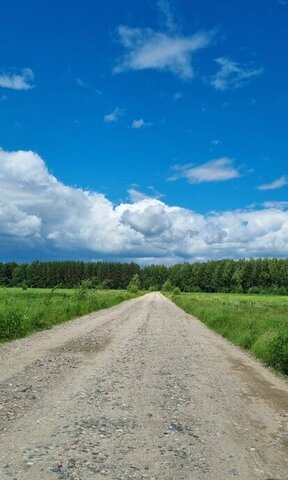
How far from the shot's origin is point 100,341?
21.6 m

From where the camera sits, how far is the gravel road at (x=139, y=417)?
649 centimetres

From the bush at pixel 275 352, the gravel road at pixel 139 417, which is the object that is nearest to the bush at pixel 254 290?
the bush at pixel 275 352

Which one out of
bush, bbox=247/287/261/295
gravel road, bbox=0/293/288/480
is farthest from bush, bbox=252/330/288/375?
bush, bbox=247/287/261/295

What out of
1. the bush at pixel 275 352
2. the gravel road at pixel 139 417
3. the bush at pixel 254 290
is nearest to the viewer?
the gravel road at pixel 139 417

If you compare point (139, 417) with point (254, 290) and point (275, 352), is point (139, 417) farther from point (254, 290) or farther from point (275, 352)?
point (254, 290)

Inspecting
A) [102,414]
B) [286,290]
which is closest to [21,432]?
[102,414]

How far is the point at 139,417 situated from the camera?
9039 mm

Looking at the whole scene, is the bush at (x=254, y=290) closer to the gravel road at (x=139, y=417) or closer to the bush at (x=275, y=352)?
the bush at (x=275, y=352)

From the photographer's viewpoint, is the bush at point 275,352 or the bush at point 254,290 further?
the bush at point 254,290

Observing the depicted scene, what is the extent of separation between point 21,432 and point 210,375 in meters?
7.66

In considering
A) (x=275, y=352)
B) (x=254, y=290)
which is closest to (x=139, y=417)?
(x=275, y=352)

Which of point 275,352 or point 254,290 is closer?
point 275,352

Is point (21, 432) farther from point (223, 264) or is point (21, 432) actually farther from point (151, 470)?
point (223, 264)

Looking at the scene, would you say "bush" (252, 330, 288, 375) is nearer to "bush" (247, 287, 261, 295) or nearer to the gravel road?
the gravel road
